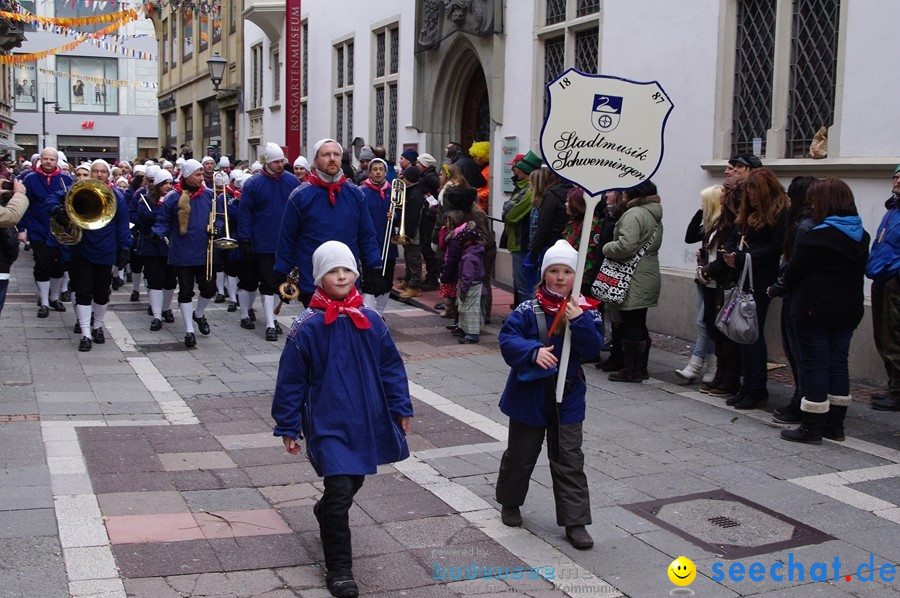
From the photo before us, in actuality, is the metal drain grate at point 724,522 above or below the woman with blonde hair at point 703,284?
below

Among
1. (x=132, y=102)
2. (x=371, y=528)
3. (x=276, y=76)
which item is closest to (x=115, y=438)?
(x=371, y=528)

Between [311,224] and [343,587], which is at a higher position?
[311,224]

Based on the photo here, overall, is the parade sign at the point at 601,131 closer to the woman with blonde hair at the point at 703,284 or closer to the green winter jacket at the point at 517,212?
the woman with blonde hair at the point at 703,284

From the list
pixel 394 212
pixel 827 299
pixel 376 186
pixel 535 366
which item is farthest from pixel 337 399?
pixel 394 212

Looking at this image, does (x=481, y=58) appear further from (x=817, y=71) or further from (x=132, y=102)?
(x=132, y=102)

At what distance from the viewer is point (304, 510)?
18.4 feet

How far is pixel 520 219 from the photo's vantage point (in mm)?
11000

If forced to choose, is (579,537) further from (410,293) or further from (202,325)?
(410,293)

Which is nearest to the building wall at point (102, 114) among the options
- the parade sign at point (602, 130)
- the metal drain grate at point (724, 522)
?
the parade sign at point (602, 130)

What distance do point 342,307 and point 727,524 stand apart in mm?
2313

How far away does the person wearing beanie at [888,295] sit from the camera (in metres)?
7.84

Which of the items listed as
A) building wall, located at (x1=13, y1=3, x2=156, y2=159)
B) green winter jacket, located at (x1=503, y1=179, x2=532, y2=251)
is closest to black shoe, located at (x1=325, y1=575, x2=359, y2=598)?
green winter jacket, located at (x1=503, y1=179, x2=532, y2=251)

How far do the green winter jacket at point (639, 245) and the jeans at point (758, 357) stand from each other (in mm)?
1134

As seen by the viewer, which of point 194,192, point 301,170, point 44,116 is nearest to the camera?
point 194,192
